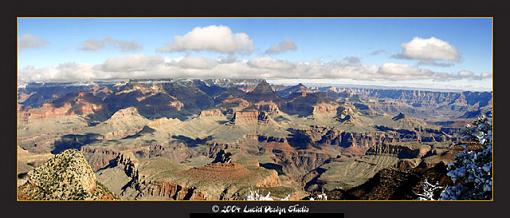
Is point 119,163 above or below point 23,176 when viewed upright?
below

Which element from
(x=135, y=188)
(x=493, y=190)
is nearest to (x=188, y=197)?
(x=135, y=188)

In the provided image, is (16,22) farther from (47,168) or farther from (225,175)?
(225,175)
